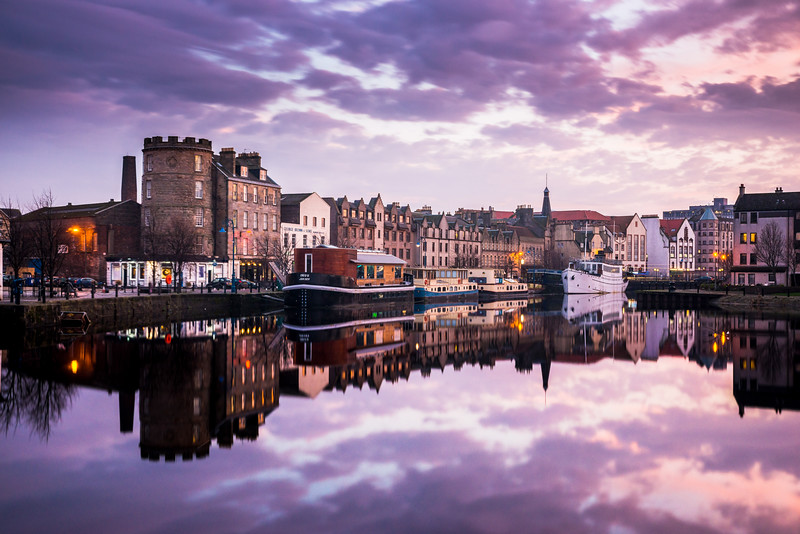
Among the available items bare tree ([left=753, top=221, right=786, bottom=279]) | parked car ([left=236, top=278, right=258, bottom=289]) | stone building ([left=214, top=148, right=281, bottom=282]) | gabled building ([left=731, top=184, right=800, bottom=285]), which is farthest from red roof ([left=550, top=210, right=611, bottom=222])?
parked car ([left=236, top=278, right=258, bottom=289])

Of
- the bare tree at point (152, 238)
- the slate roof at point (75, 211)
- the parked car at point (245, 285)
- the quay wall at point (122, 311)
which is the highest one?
the slate roof at point (75, 211)

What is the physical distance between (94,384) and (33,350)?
9.56 m

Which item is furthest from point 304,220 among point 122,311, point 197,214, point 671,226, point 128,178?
point 671,226

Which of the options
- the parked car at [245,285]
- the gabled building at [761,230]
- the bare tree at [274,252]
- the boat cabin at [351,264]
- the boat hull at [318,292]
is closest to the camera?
the boat hull at [318,292]

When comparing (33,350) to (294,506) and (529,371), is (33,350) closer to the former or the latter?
(529,371)

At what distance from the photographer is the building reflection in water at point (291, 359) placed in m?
20.5

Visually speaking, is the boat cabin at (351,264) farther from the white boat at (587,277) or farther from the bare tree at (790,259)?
the bare tree at (790,259)

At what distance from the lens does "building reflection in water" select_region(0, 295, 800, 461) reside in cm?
2045

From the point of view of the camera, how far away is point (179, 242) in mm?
66812

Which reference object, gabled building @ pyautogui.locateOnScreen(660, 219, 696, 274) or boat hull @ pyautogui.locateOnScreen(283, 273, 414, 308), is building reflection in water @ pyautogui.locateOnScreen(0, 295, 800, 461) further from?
gabled building @ pyautogui.locateOnScreen(660, 219, 696, 274)

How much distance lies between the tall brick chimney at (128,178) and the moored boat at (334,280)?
110 ft

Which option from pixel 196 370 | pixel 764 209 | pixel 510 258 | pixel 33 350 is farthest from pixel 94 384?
pixel 510 258

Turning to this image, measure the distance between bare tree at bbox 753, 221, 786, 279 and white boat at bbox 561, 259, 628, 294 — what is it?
26.8 meters

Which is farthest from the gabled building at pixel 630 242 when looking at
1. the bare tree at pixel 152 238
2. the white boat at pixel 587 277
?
the bare tree at pixel 152 238
